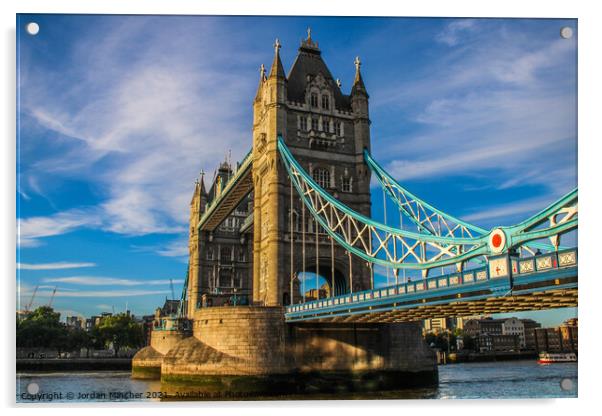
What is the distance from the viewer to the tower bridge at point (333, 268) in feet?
71.2

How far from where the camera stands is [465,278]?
2306cm

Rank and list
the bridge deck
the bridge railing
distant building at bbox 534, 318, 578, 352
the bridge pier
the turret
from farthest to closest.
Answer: the turret
the bridge pier
distant building at bbox 534, 318, 578, 352
the bridge deck
the bridge railing

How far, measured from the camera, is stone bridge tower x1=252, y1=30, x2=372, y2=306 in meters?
45.5

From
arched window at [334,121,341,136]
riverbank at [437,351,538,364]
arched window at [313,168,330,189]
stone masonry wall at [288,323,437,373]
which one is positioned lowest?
riverbank at [437,351,538,364]

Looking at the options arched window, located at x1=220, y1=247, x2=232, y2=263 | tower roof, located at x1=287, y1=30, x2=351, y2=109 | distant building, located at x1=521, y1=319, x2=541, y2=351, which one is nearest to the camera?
tower roof, located at x1=287, y1=30, x2=351, y2=109

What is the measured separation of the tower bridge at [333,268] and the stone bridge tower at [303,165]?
0.30 feet

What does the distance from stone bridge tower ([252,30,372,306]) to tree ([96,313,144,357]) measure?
49.0 meters

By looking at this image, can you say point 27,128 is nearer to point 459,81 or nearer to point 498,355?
point 459,81

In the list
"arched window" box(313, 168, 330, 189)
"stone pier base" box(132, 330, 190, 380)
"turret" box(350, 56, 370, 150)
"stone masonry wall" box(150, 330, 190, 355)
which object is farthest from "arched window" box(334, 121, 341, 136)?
"stone masonry wall" box(150, 330, 190, 355)

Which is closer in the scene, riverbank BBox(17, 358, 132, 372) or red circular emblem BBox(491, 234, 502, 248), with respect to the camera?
red circular emblem BBox(491, 234, 502, 248)

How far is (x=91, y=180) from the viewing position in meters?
30.2

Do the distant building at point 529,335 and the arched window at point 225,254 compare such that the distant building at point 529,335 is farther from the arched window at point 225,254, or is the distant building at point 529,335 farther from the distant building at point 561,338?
the arched window at point 225,254

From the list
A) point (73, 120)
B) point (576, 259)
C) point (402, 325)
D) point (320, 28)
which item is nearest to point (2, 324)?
point (73, 120)

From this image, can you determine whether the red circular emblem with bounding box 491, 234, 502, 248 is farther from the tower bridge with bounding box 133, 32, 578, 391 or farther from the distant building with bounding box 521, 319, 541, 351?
the distant building with bounding box 521, 319, 541, 351
